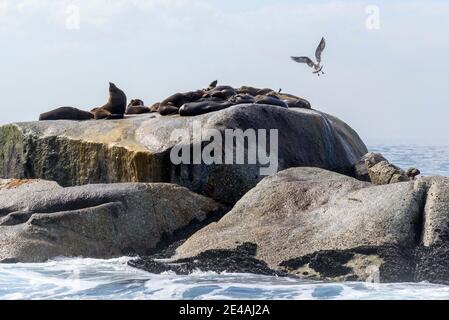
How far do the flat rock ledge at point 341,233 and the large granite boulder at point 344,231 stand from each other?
1 centimetres

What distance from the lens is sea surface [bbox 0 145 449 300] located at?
10.5 metres

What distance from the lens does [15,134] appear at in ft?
63.0

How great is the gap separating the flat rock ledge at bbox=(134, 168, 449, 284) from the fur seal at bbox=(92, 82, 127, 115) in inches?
324

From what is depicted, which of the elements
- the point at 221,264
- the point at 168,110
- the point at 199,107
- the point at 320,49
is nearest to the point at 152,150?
the point at 199,107

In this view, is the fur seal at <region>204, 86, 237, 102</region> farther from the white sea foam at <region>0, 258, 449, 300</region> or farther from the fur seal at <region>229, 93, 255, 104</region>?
the white sea foam at <region>0, 258, 449, 300</region>

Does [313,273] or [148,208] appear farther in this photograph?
[148,208]

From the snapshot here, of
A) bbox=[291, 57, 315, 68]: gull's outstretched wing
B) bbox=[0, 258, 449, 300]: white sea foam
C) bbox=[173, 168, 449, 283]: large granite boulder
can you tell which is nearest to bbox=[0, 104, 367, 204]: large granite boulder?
bbox=[291, 57, 315, 68]: gull's outstretched wing

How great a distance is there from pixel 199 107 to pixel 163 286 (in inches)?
292

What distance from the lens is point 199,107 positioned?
Answer: 18.1 meters

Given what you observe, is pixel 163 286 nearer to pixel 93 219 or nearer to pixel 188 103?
pixel 93 219

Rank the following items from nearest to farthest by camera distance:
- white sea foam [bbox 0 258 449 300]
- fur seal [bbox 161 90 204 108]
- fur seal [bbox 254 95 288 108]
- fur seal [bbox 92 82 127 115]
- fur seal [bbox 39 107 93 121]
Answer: white sea foam [bbox 0 258 449 300]
fur seal [bbox 254 95 288 108]
fur seal [bbox 161 90 204 108]
fur seal [bbox 39 107 93 121]
fur seal [bbox 92 82 127 115]

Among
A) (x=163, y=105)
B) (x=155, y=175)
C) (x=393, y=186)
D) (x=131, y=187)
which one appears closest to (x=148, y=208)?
(x=131, y=187)

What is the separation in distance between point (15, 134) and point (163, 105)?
121 inches

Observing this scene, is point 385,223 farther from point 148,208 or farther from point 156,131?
point 156,131
